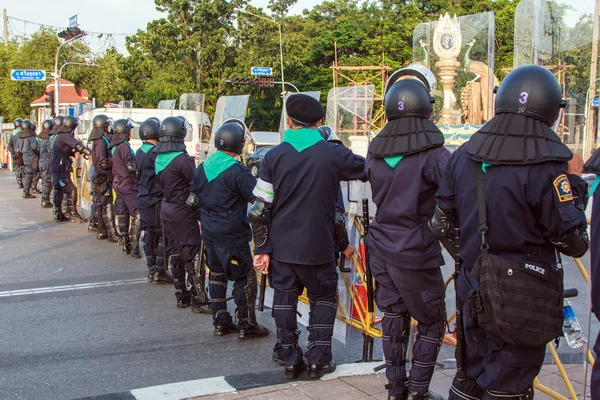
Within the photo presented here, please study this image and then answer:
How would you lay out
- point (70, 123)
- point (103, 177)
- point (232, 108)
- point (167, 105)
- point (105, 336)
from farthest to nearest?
point (167, 105) → point (70, 123) → point (103, 177) → point (232, 108) → point (105, 336)

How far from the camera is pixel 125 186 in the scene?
9328 mm

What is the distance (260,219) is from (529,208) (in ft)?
6.93

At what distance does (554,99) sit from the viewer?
9.83ft

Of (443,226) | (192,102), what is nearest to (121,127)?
(192,102)

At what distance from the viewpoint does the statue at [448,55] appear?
19828 mm

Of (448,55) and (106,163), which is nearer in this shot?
(106,163)

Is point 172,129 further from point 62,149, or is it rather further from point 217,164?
point 62,149

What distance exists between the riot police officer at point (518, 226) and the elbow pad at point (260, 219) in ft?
5.74

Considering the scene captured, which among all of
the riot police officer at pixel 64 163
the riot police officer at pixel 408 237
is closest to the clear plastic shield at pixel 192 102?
the riot police officer at pixel 64 163

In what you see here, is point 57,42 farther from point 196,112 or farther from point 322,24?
point 196,112

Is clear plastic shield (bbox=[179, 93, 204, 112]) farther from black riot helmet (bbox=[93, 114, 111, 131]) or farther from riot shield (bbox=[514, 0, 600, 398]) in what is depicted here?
riot shield (bbox=[514, 0, 600, 398])

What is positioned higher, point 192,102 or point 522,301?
point 192,102

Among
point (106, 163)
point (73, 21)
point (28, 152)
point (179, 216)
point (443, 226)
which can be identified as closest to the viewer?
point (443, 226)

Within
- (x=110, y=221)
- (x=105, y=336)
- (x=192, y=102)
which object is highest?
(x=192, y=102)
